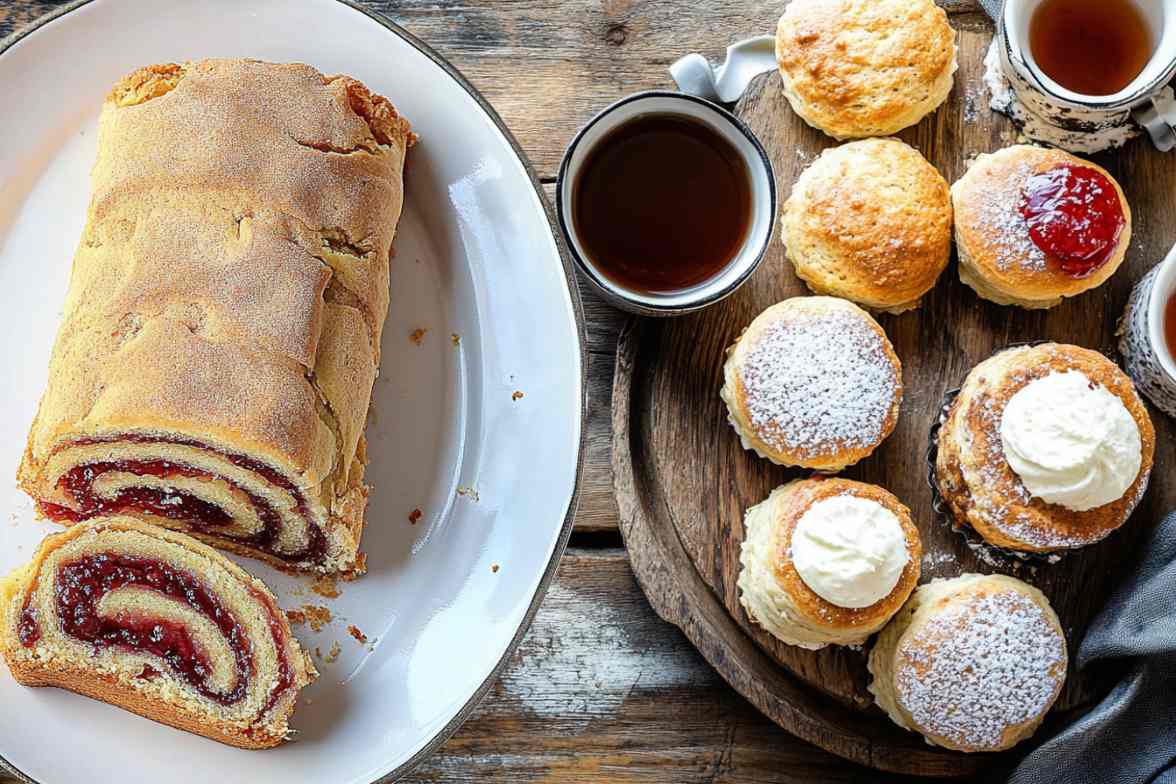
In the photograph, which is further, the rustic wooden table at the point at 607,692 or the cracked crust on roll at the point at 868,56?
the rustic wooden table at the point at 607,692

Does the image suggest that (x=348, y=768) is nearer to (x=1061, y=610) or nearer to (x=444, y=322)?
(x=444, y=322)

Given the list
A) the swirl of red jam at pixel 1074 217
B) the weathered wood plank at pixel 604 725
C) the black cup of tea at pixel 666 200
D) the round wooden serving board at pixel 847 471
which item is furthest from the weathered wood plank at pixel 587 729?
the swirl of red jam at pixel 1074 217

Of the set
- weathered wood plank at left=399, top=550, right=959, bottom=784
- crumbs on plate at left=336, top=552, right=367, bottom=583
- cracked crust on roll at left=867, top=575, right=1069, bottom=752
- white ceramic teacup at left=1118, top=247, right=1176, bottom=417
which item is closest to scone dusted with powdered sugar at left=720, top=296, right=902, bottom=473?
cracked crust on roll at left=867, top=575, right=1069, bottom=752

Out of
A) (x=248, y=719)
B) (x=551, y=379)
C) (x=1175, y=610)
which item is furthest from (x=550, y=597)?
(x=1175, y=610)

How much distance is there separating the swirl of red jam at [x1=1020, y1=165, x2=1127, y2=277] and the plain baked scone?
1.37 metres

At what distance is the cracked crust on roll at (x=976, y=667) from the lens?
223 centimetres

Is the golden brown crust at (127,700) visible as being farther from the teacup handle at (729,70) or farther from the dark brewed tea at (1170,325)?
the dark brewed tea at (1170,325)

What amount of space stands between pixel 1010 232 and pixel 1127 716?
1.08 m

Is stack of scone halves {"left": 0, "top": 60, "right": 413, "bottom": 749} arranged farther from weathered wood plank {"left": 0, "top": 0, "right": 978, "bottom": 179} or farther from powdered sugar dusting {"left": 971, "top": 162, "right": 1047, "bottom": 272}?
powdered sugar dusting {"left": 971, "top": 162, "right": 1047, "bottom": 272}

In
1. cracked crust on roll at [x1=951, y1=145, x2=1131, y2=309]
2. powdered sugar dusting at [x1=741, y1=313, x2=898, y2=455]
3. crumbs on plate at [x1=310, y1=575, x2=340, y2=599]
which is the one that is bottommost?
crumbs on plate at [x1=310, y1=575, x2=340, y2=599]

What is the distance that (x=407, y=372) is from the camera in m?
2.42

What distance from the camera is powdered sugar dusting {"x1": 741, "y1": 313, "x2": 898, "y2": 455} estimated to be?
87.9 inches

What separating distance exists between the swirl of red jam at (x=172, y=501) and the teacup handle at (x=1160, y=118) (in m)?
2.00

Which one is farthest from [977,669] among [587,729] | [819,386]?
[587,729]
